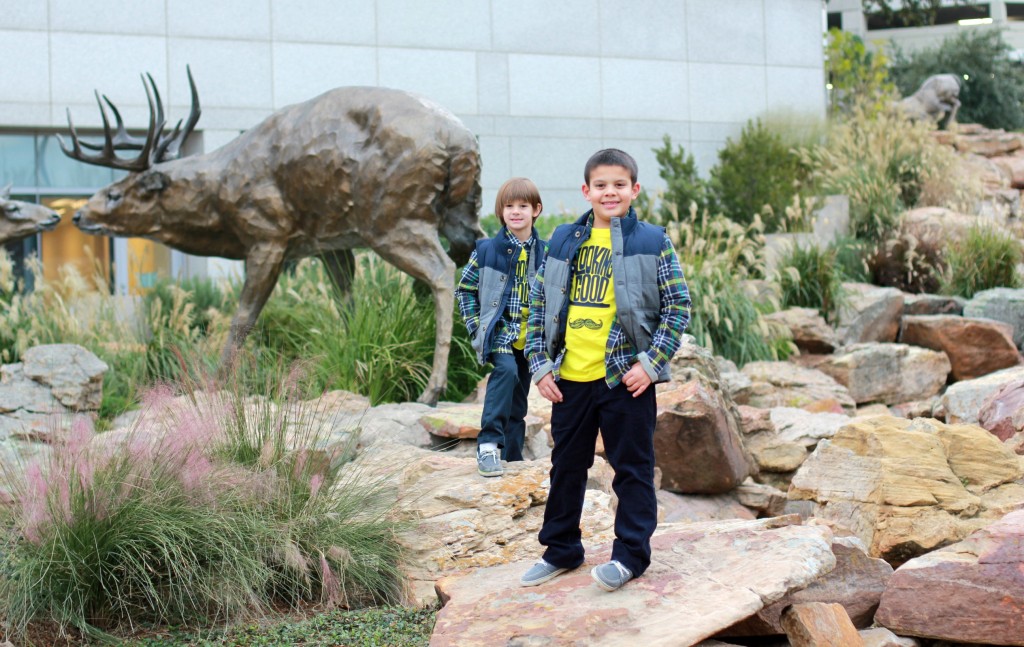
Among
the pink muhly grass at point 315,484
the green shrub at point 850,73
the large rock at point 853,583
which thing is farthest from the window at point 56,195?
the green shrub at point 850,73

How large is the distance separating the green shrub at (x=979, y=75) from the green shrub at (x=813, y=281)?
18926mm

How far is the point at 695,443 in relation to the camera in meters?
6.43

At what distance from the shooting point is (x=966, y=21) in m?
44.9

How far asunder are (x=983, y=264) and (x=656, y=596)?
10698 mm

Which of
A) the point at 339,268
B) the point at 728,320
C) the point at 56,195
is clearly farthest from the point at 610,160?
the point at 56,195

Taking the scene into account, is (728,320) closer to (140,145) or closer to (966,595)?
(140,145)

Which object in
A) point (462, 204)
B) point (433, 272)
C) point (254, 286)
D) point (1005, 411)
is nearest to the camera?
point (1005, 411)

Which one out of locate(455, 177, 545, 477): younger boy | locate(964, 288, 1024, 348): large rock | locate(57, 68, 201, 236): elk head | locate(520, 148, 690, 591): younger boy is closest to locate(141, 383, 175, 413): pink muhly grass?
locate(455, 177, 545, 477): younger boy

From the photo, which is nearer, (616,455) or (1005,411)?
(616,455)

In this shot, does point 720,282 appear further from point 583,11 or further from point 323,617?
point 583,11

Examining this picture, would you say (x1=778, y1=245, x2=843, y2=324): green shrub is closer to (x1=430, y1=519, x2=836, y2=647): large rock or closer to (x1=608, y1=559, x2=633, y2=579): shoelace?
(x1=430, y1=519, x2=836, y2=647): large rock

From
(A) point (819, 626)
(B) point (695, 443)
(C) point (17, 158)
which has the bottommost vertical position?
(A) point (819, 626)

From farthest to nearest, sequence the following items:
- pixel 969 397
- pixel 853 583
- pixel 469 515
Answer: pixel 969 397 < pixel 469 515 < pixel 853 583

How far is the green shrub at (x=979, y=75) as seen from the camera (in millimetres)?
29219
